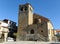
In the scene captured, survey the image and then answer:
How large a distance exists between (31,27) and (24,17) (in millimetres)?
4189

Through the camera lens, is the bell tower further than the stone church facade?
Yes

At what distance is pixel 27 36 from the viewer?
42000 mm

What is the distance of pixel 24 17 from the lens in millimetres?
44281

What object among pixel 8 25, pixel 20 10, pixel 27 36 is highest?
pixel 20 10

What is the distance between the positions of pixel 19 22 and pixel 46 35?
9.97 meters

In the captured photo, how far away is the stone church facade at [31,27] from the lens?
133ft

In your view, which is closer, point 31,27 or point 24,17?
point 31,27

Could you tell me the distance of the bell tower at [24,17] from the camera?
43562 mm

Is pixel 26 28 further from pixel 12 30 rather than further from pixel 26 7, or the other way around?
pixel 12 30

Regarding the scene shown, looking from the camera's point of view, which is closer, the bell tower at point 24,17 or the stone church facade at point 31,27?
the stone church facade at point 31,27

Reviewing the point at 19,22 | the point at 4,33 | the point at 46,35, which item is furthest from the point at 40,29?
the point at 4,33

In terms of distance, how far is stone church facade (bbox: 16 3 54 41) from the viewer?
40.6 meters

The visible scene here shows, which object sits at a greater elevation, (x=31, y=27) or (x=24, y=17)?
(x=24, y=17)

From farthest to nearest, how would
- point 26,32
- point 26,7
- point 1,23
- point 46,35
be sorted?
point 1,23
point 26,7
point 26,32
point 46,35
